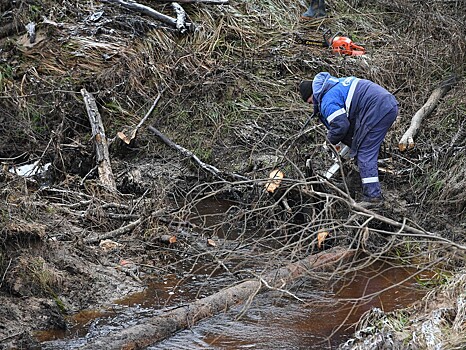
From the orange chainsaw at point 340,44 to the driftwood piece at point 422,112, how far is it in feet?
4.99

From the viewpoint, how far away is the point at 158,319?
5.40 m

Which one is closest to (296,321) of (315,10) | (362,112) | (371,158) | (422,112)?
(371,158)

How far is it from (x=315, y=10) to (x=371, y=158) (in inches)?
199

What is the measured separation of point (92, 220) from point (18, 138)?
101 inches

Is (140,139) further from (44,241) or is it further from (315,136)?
(44,241)

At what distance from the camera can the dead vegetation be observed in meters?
6.82

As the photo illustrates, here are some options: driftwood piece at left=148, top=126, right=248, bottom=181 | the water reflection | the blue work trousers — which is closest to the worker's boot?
driftwood piece at left=148, top=126, right=248, bottom=181

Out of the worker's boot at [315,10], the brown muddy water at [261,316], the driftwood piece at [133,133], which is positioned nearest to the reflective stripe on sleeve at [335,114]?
the brown muddy water at [261,316]

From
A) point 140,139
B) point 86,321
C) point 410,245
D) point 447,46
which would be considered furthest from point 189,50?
point 86,321

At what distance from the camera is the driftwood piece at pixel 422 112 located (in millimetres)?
8320

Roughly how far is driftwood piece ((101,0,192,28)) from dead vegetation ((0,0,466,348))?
75 mm

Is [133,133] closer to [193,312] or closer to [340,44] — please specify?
[340,44]

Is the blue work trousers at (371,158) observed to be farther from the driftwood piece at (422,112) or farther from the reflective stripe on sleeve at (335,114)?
the driftwood piece at (422,112)

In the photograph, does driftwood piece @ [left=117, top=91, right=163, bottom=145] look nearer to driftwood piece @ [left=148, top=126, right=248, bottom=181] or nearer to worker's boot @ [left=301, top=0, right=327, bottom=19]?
driftwood piece @ [left=148, top=126, right=248, bottom=181]
